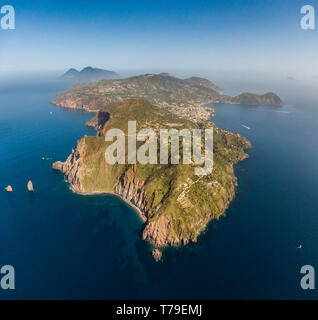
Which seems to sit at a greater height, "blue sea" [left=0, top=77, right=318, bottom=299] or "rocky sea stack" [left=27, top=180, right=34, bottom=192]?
"rocky sea stack" [left=27, top=180, right=34, bottom=192]

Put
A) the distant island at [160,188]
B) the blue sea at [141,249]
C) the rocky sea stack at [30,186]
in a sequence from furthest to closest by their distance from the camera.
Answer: the rocky sea stack at [30,186]
the distant island at [160,188]
the blue sea at [141,249]

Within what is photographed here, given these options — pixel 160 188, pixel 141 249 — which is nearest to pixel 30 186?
pixel 160 188

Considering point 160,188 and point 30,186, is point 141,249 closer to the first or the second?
point 160,188

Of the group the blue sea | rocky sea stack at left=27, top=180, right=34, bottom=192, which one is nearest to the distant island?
the blue sea

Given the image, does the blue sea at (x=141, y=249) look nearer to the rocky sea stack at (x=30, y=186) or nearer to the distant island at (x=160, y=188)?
the rocky sea stack at (x=30, y=186)

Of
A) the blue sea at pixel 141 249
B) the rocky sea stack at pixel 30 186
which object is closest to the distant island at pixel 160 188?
the blue sea at pixel 141 249

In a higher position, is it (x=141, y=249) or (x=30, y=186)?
(x=30, y=186)

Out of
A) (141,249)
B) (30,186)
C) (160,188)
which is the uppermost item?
(160,188)

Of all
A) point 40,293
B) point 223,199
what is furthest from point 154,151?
point 40,293

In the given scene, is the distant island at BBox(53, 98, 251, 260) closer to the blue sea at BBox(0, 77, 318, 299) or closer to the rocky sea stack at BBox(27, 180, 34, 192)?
the blue sea at BBox(0, 77, 318, 299)
